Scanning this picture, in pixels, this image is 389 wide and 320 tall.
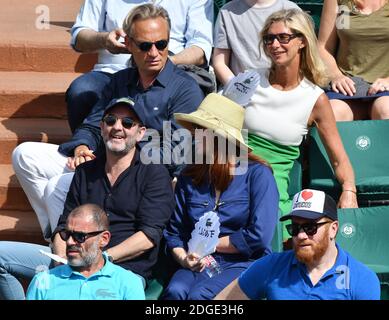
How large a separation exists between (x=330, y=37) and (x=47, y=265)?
2.46m

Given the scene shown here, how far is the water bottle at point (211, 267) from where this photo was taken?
5945 millimetres

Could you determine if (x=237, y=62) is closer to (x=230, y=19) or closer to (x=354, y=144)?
(x=230, y=19)

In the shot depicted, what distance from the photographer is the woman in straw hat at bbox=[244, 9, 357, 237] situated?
666 centimetres

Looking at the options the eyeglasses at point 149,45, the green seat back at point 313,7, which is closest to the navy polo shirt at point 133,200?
the eyeglasses at point 149,45

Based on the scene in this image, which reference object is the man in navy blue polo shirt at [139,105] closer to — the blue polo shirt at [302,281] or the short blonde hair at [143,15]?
the short blonde hair at [143,15]

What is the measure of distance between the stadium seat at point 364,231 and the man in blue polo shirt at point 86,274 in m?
1.37

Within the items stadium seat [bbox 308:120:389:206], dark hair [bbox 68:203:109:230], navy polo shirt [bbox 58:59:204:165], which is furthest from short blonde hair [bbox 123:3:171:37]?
dark hair [bbox 68:203:109:230]

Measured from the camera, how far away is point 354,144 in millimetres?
7012

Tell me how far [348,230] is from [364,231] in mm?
90

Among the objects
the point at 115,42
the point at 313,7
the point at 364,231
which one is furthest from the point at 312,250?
the point at 313,7

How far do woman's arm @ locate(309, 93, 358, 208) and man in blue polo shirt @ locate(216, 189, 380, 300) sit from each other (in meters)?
1.16

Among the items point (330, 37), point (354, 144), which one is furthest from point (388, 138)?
point (330, 37)

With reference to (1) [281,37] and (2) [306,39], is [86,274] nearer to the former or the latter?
(1) [281,37]

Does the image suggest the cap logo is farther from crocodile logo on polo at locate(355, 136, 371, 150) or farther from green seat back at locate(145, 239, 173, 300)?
crocodile logo on polo at locate(355, 136, 371, 150)
